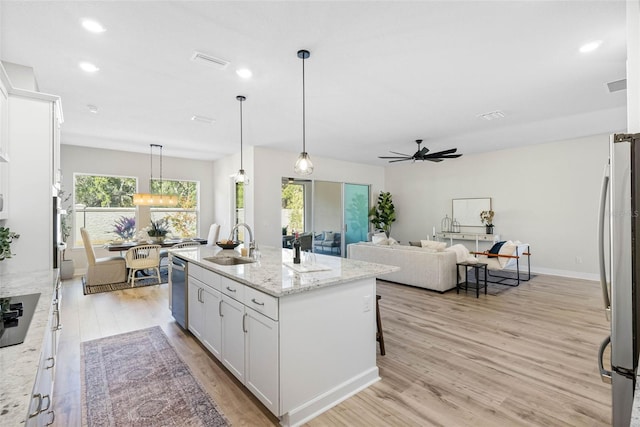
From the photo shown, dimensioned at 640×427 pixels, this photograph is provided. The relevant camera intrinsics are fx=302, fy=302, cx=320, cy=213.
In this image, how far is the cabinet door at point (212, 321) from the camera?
2629mm

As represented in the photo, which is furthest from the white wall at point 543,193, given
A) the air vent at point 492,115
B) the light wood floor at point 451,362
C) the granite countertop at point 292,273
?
the granite countertop at point 292,273

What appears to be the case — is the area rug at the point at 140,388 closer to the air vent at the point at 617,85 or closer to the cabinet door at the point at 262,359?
the cabinet door at the point at 262,359

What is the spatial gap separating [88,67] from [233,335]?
290 centimetres

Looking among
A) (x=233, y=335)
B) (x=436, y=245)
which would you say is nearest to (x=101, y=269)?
(x=233, y=335)

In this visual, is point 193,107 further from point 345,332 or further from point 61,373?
point 345,332

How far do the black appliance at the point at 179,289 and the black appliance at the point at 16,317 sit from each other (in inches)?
59.4

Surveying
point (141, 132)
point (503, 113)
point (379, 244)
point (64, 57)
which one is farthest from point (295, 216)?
point (64, 57)

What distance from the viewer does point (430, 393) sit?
7.55 ft

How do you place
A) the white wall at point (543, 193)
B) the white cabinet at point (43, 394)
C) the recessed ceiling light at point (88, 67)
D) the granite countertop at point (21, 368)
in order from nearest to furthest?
the granite countertop at point (21, 368), the white cabinet at point (43, 394), the recessed ceiling light at point (88, 67), the white wall at point (543, 193)

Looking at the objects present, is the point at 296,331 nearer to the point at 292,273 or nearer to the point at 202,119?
the point at 292,273

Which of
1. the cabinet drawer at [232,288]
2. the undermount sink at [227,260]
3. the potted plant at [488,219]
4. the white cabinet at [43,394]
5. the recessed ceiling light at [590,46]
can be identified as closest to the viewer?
the white cabinet at [43,394]

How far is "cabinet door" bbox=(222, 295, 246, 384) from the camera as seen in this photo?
2.30 meters

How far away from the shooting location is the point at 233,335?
241 cm

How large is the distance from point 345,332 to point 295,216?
567cm
